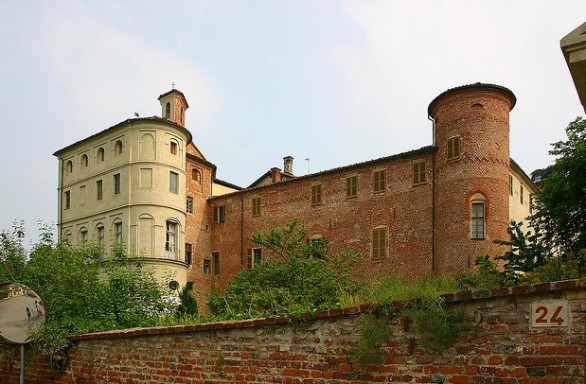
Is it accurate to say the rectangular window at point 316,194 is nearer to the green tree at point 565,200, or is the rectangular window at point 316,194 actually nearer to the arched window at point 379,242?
A: the arched window at point 379,242

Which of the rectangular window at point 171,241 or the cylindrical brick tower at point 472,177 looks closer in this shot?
the cylindrical brick tower at point 472,177

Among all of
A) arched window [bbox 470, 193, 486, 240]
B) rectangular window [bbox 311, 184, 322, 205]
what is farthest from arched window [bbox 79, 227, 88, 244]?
arched window [bbox 470, 193, 486, 240]

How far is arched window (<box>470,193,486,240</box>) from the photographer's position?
102 ft

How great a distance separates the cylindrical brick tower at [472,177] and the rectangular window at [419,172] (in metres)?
1.42

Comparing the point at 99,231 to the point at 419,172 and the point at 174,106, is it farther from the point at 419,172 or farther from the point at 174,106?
the point at 419,172

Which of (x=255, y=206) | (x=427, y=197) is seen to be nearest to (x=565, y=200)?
(x=427, y=197)

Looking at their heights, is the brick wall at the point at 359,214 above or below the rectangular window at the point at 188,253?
above

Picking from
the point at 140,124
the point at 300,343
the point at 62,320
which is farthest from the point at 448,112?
the point at 300,343

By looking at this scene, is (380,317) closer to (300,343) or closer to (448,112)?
(300,343)

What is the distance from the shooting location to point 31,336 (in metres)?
11.2

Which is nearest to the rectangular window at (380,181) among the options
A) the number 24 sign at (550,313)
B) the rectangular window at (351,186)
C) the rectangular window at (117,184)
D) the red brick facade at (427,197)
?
the red brick facade at (427,197)

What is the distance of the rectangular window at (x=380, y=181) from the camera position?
35531mm

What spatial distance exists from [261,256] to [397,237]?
413 inches

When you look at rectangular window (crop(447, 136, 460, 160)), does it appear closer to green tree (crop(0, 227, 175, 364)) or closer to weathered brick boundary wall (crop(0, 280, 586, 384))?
green tree (crop(0, 227, 175, 364))
